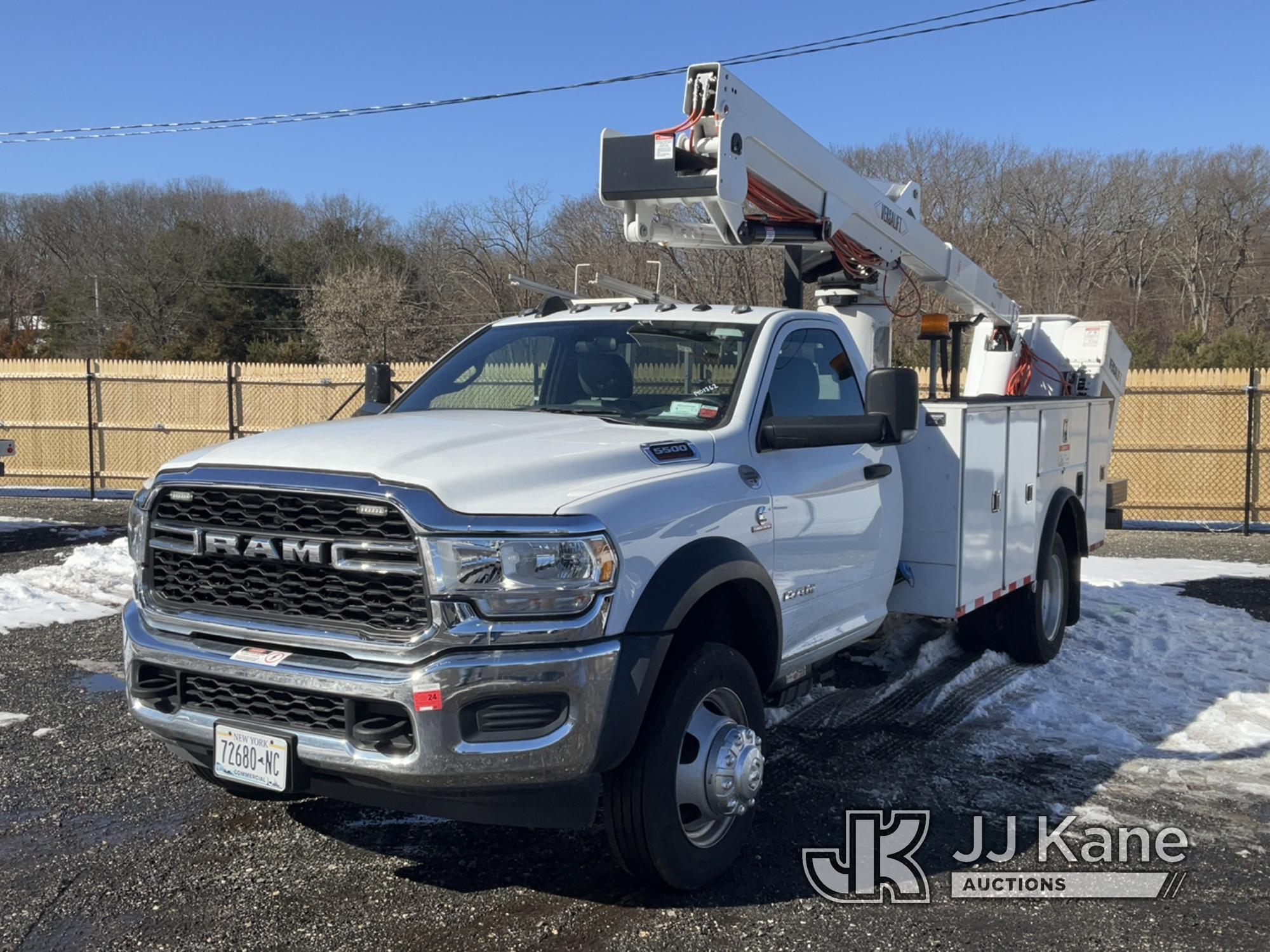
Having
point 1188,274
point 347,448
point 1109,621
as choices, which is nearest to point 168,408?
point 1109,621

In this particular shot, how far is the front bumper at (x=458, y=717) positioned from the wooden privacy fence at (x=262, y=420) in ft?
42.6

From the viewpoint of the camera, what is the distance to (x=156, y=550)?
4000 mm

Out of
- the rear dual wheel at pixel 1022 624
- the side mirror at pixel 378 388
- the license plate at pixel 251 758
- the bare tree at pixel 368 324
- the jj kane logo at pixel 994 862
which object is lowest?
the jj kane logo at pixel 994 862

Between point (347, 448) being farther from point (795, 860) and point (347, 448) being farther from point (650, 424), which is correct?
point (795, 860)

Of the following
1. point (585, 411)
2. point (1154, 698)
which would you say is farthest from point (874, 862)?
point (1154, 698)

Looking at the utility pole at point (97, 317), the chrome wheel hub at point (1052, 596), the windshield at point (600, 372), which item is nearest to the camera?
the windshield at point (600, 372)

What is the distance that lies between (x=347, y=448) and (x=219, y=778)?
1.22 m

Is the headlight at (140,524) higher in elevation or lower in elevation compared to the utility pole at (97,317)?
lower

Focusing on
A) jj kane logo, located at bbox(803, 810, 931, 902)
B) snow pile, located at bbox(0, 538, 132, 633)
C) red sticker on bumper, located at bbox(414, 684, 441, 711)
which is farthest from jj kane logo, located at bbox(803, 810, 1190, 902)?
snow pile, located at bbox(0, 538, 132, 633)

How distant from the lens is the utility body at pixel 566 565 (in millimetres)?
3482

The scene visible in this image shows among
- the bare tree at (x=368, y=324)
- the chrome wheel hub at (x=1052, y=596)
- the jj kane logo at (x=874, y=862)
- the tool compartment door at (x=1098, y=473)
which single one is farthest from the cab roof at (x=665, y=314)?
the bare tree at (x=368, y=324)

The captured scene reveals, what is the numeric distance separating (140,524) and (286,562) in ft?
2.48

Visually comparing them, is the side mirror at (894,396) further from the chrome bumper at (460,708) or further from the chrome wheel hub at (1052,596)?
the chrome wheel hub at (1052,596)

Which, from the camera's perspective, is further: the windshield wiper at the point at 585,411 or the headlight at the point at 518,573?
the windshield wiper at the point at 585,411
